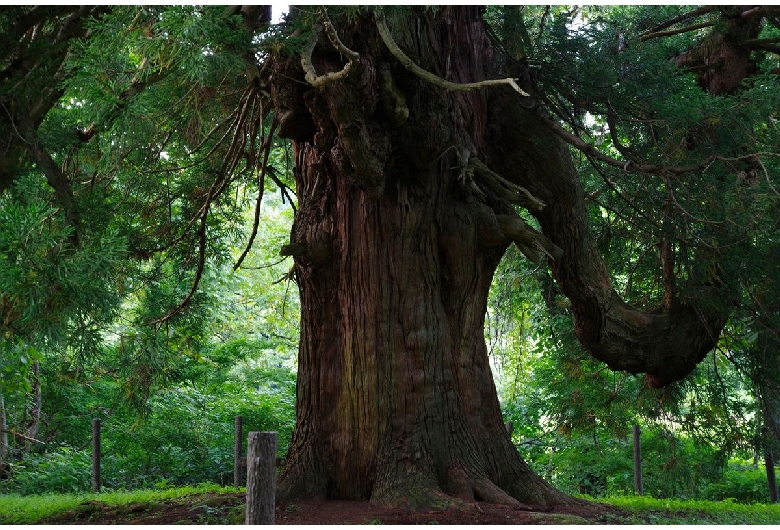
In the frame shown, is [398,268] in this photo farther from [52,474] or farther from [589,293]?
[52,474]

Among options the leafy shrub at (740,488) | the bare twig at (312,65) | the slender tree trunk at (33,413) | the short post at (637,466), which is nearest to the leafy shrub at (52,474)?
the slender tree trunk at (33,413)

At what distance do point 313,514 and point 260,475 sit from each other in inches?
62.0

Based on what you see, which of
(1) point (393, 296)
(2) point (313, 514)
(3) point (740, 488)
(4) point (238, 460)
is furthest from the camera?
(3) point (740, 488)

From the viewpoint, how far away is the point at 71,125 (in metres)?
6.18

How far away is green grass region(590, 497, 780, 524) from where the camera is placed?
707 centimetres

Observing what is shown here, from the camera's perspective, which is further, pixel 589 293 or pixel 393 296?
pixel 589 293

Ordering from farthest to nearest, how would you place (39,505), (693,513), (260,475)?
(693,513)
(39,505)
(260,475)

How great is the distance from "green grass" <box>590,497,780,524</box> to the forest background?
43.2 inches

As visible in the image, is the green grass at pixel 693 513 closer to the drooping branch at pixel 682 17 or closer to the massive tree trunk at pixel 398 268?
the massive tree trunk at pixel 398 268

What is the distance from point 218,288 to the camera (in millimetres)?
18484

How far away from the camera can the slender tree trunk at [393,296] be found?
6.38 meters

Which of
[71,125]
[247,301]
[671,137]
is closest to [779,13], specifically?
A: [671,137]

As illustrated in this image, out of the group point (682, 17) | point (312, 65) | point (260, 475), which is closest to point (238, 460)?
point (260, 475)

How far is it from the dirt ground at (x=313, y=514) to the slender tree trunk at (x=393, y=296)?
0.21 metres
